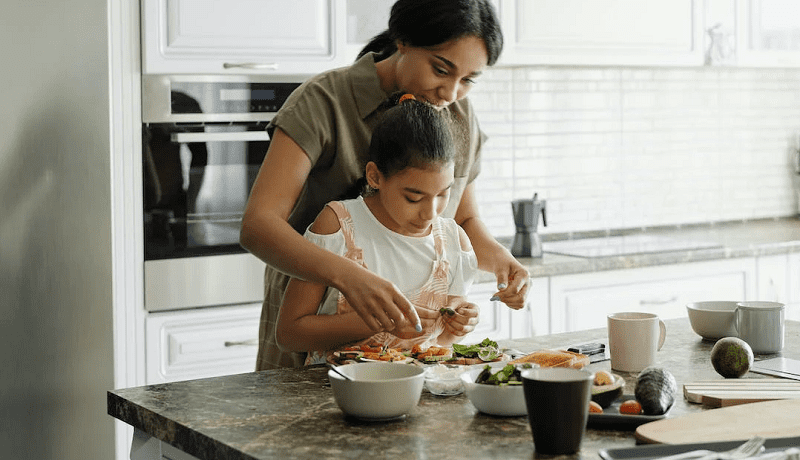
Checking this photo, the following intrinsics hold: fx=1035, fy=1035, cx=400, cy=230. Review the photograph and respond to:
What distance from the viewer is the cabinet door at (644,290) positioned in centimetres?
353

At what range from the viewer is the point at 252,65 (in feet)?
10.3

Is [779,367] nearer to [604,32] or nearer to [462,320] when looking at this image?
[462,320]

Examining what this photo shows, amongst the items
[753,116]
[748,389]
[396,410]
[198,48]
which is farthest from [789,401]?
[753,116]

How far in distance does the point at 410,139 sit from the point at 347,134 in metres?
0.20

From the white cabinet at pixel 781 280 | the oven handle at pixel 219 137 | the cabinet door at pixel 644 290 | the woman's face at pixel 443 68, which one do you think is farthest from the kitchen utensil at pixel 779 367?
the white cabinet at pixel 781 280

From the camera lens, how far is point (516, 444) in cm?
129

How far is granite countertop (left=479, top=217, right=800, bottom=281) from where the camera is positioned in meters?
3.51

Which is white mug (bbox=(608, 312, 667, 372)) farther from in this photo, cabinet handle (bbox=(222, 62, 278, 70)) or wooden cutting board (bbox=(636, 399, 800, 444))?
cabinet handle (bbox=(222, 62, 278, 70))

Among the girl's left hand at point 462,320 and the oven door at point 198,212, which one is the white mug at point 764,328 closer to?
the girl's left hand at point 462,320

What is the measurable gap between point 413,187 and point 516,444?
660 millimetres

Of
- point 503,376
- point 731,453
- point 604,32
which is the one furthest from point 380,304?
point 604,32

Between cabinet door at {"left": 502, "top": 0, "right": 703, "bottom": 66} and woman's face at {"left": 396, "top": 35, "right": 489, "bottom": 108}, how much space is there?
5.66ft

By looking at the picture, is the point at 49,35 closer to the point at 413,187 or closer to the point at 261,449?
the point at 413,187

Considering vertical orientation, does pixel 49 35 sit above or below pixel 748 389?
above
